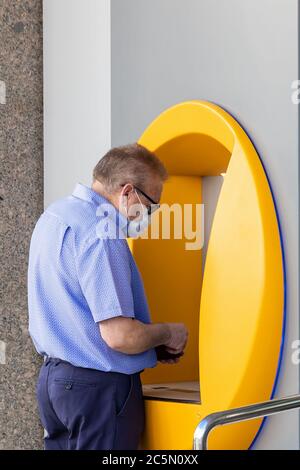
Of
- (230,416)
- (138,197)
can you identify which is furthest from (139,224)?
(230,416)

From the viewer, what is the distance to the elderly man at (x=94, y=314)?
2.28 meters

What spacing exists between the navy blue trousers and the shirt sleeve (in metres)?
0.19

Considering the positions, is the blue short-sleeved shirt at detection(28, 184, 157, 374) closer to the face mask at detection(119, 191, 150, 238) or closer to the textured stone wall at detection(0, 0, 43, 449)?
the face mask at detection(119, 191, 150, 238)

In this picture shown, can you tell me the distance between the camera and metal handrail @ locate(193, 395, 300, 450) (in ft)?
5.24

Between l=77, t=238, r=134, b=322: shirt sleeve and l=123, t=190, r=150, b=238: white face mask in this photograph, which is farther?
l=123, t=190, r=150, b=238: white face mask

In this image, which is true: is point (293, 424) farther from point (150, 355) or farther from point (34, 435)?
point (34, 435)

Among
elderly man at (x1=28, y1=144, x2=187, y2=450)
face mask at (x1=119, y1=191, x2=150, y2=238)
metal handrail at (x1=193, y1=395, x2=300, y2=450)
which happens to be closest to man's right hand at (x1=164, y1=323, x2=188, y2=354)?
elderly man at (x1=28, y1=144, x2=187, y2=450)

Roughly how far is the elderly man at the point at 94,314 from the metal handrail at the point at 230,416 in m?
0.66

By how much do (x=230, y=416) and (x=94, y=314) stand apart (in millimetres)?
724

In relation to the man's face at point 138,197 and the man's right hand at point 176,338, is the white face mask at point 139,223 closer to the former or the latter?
the man's face at point 138,197

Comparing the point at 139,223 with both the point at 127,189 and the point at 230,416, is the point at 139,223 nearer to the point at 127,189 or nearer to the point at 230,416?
the point at 127,189

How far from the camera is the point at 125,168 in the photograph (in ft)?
7.98

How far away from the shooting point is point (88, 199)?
242 centimetres

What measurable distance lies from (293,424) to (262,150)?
742mm
